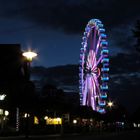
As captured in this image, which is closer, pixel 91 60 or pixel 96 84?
pixel 96 84

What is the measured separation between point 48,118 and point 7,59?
1390 cm

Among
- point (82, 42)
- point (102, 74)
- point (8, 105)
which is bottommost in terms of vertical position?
point (8, 105)

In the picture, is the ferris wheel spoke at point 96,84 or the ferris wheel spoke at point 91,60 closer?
the ferris wheel spoke at point 96,84

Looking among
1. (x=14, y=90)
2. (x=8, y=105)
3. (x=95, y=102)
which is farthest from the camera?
(x=95, y=102)

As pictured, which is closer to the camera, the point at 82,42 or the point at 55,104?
the point at 55,104

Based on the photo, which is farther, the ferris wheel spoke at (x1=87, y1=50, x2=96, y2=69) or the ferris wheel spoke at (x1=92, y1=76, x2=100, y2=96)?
the ferris wheel spoke at (x1=87, y1=50, x2=96, y2=69)

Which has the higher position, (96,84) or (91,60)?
(91,60)

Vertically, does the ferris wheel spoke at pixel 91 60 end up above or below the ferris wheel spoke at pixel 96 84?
above

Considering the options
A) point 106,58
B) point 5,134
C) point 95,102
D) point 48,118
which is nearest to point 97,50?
point 106,58

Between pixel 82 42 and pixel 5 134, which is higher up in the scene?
pixel 82 42

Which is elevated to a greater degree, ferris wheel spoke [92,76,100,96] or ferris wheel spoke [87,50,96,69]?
ferris wheel spoke [87,50,96,69]

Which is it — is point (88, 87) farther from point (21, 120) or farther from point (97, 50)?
point (21, 120)

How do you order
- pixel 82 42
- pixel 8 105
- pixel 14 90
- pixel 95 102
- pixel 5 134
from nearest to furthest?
pixel 5 134 → pixel 8 105 → pixel 14 90 → pixel 95 102 → pixel 82 42

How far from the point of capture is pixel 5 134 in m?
62.4
